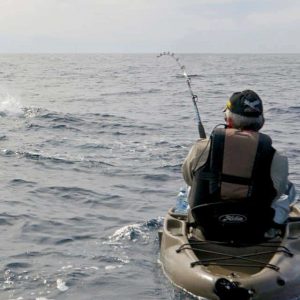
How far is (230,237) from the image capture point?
6789 mm

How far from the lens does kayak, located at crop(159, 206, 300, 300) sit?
6.05 metres

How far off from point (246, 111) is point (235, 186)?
2.57ft

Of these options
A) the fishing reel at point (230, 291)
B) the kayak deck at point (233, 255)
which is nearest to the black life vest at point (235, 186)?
the kayak deck at point (233, 255)

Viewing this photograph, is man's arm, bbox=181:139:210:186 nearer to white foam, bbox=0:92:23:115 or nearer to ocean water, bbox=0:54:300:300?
ocean water, bbox=0:54:300:300

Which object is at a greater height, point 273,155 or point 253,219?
point 273,155

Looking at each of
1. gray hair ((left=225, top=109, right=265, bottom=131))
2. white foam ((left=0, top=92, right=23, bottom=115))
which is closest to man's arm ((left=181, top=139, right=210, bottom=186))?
gray hair ((left=225, top=109, right=265, bottom=131))

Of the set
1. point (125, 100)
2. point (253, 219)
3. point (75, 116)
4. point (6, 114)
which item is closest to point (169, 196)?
point (253, 219)

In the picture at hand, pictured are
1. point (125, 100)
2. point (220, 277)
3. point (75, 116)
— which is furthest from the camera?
point (125, 100)

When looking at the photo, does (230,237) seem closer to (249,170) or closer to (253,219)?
(253,219)

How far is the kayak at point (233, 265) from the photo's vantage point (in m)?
6.05

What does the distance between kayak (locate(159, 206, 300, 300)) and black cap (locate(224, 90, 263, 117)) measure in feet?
4.69

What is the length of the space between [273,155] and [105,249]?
10.8 ft

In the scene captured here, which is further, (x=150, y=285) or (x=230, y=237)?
(x=150, y=285)

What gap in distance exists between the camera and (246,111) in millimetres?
6492
